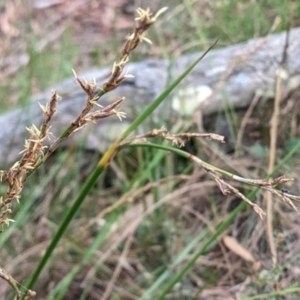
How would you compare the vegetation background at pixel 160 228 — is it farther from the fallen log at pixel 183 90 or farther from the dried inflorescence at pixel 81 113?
the dried inflorescence at pixel 81 113

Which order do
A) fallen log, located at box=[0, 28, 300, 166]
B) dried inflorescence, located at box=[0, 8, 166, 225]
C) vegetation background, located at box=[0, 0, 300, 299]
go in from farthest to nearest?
fallen log, located at box=[0, 28, 300, 166] → vegetation background, located at box=[0, 0, 300, 299] → dried inflorescence, located at box=[0, 8, 166, 225]

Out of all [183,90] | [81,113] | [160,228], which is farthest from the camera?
[183,90]

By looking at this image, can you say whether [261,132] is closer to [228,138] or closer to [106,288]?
[228,138]

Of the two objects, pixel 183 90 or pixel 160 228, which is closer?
pixel 160 228

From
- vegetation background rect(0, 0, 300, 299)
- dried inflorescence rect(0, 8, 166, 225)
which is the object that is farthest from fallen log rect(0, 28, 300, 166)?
dried inflorescence rect(0, 8, 166, 225)

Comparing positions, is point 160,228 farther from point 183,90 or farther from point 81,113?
point 81,113

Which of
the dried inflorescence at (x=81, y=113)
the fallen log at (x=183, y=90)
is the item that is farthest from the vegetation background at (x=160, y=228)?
the dried inflorescence at (x=81, y=113)

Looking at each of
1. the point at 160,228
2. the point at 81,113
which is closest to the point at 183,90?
the point at 160,228

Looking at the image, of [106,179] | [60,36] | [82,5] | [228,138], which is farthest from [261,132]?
[82,5]

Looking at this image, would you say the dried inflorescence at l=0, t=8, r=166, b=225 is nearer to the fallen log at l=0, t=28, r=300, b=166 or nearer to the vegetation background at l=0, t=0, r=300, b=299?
the vegetation background at l=0, t=0, r=300, b=299
